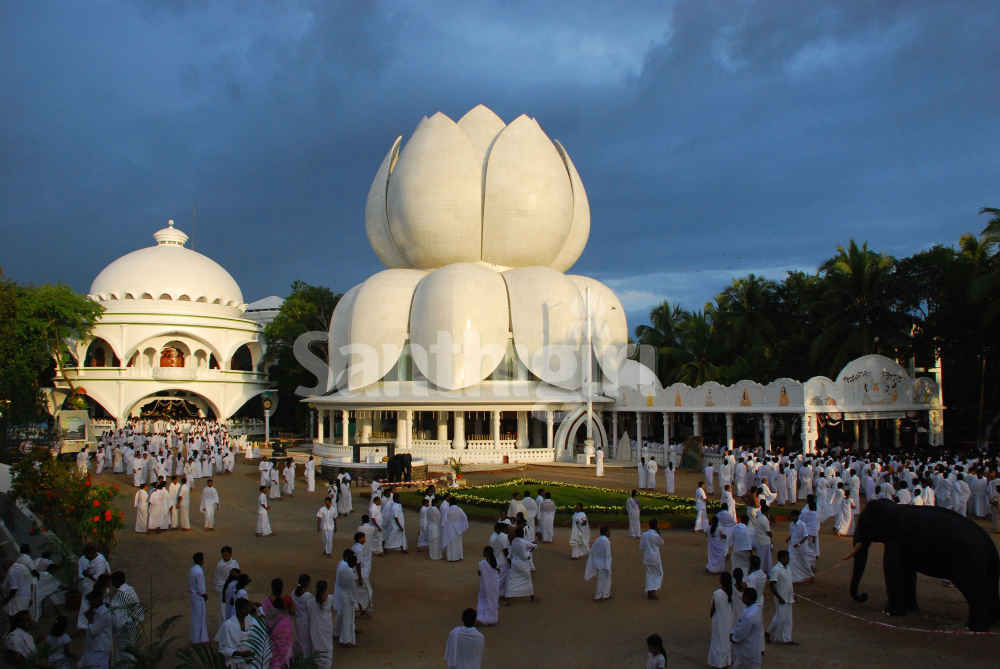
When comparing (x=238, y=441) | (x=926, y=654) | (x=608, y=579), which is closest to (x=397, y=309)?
(x=238, y=441)

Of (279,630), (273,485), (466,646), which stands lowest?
(273,485)

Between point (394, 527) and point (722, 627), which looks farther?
point (394, 527)

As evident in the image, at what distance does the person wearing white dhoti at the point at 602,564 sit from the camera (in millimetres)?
9352

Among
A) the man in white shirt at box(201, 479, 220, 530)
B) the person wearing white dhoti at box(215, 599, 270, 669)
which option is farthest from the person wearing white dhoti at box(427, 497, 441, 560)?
the person wearing white dhoti at box(215, 599, 270, 669)

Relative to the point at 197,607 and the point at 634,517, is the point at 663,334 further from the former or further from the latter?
the point at 197,607

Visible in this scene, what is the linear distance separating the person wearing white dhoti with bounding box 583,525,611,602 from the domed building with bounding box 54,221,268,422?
3505 cm

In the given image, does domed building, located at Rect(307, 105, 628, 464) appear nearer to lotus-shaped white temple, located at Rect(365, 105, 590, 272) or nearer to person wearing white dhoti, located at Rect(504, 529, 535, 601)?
lotus-shaped white temple, located at Rect(365, 105, 590, 272)

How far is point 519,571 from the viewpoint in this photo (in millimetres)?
9492

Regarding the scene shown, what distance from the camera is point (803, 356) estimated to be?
30000 mm

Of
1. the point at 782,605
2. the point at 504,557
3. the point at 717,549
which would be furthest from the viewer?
the point at 717,549

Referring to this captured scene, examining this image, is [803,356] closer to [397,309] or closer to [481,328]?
[481,328]

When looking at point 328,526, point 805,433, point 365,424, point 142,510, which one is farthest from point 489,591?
point 365,424

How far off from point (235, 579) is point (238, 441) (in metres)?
28.3

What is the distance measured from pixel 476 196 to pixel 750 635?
2608 centimetres
